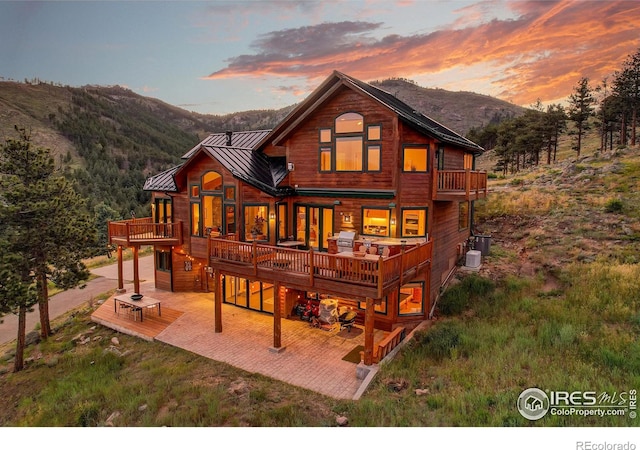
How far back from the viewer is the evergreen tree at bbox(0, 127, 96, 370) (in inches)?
→ 536

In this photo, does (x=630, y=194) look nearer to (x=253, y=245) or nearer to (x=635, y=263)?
(x=635, y=263)

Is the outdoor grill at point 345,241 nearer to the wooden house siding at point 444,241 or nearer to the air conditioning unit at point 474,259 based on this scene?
the wooden house siding at point 444,241

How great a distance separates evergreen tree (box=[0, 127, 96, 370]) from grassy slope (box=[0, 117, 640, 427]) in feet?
9.07

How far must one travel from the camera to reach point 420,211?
14.1 metres

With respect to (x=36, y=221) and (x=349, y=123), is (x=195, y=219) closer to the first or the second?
(x=36, y=221)

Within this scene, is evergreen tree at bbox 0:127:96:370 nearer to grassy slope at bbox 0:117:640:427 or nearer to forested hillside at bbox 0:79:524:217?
grassy slope at bbox 0:117:640:427

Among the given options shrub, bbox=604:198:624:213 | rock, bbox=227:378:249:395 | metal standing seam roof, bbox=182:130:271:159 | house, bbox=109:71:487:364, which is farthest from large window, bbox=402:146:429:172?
shrub, bbox=604:198:624:213

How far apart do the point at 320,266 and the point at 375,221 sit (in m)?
3.70

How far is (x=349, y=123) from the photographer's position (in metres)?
14.4

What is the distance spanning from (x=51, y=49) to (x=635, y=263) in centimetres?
2386

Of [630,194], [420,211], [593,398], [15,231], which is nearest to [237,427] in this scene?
[593,398]

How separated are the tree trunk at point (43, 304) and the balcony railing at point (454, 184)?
52.6 feet

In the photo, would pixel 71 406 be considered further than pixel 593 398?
Yes

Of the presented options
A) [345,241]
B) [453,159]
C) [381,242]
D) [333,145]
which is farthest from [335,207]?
[453,159]
